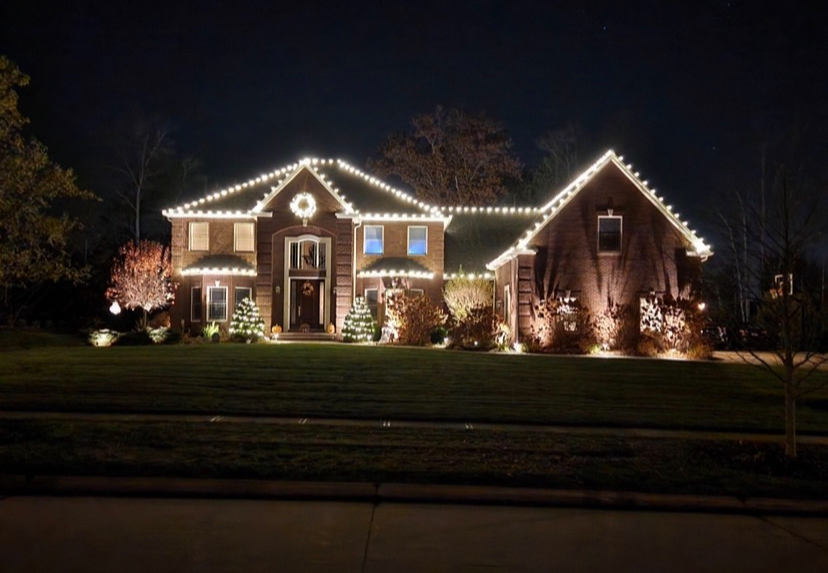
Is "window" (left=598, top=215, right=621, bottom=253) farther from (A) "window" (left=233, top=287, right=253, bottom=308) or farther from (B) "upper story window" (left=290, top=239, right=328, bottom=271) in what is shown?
(A) "window" (left=233, top=287, right=253, bottom=308)

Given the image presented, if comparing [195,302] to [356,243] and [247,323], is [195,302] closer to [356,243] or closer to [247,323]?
[247,323]

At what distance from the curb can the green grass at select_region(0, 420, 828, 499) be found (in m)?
0.26

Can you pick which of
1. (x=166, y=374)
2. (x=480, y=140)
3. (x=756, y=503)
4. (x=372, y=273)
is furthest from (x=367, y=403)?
(x=480, y=140)

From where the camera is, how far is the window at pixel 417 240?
1412 inches

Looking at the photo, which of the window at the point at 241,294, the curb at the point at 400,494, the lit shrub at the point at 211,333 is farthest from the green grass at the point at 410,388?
the window at the point at 241,294

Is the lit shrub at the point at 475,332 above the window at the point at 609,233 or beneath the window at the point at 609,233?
beneath

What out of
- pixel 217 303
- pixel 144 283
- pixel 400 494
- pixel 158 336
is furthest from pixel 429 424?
pixel 144 283

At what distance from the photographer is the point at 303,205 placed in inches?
1342

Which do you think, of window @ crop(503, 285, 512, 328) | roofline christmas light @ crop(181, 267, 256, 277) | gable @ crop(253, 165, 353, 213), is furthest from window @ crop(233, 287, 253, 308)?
window @ crop(503, 285, 512, 328)

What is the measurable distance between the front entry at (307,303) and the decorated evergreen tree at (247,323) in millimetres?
2843

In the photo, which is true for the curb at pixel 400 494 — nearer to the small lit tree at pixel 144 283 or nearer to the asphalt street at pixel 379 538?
the asphalt street at pixel 379 538

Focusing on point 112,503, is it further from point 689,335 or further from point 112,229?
point 112,229

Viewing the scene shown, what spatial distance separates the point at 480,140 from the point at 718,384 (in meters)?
35.4

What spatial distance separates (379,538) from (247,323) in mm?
25463
